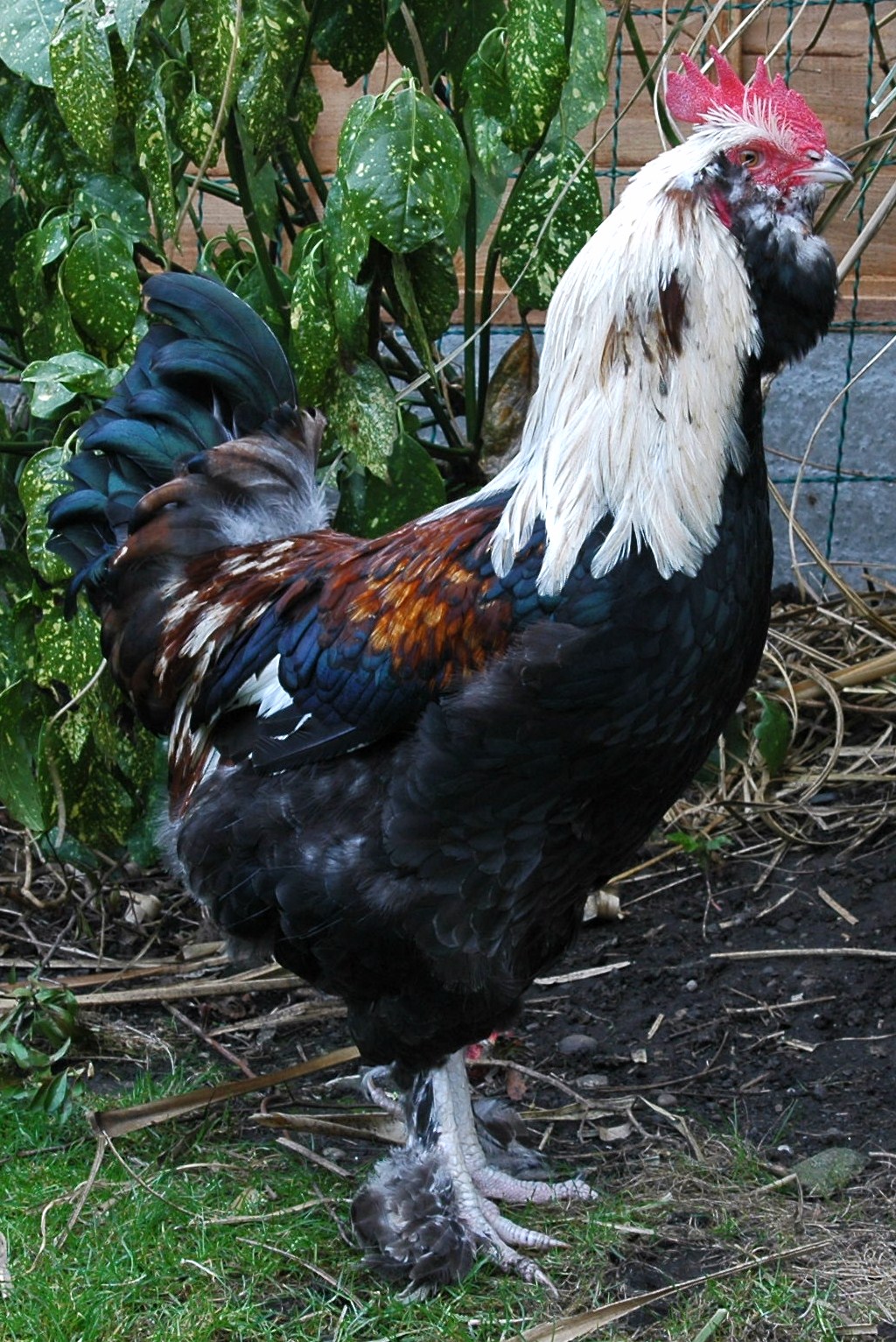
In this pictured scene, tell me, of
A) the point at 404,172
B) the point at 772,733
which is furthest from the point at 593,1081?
the point at 404,172

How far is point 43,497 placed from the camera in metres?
3.33

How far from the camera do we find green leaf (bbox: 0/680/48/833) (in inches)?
146

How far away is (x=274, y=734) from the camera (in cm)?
292

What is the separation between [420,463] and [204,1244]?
179cm

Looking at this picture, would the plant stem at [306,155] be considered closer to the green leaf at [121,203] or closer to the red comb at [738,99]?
the green leaf at [121,203]

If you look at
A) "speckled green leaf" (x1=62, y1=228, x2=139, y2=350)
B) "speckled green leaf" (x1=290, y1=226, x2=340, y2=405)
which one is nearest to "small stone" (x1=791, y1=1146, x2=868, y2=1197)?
"speckled green leaf" (x1=290, y1=226, x2=340, y2=405)

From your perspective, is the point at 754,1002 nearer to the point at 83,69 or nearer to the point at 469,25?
the point at 469,25

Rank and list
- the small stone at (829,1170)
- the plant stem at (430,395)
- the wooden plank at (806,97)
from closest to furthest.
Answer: the small stone at (829,1170)
the plant stem at (430,395)
the wooden plank at (806,97)

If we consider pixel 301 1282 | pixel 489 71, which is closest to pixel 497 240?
pixel 489 71

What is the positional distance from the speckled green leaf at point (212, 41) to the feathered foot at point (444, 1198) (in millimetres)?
2075

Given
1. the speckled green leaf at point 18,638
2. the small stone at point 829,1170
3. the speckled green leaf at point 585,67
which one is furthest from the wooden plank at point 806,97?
the small stone at point 829,1170

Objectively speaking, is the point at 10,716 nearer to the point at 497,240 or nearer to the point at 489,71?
the point at 497,240

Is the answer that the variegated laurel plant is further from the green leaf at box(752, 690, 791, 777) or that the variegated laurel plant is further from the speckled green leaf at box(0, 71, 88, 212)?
the green leaf at box(752, 690, 791, 777)

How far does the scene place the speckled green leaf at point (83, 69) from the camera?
9.30 feet
